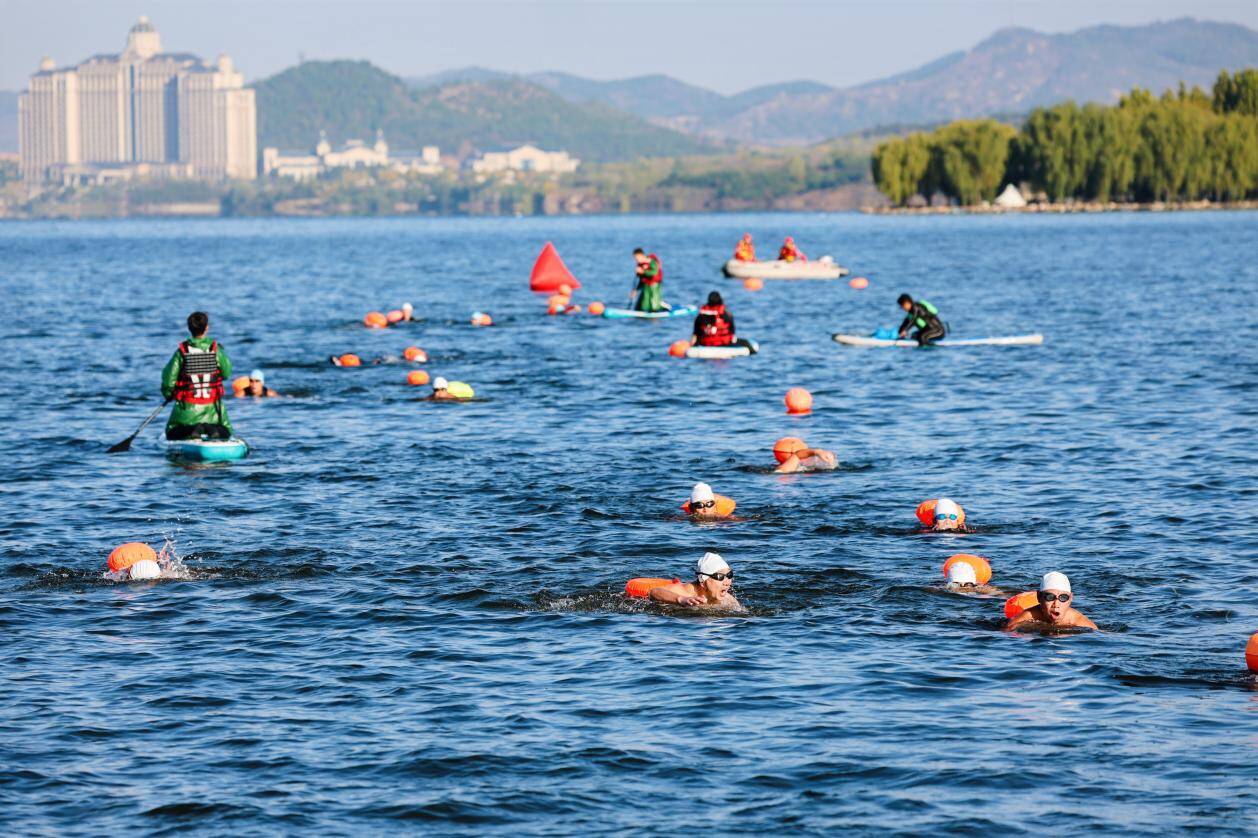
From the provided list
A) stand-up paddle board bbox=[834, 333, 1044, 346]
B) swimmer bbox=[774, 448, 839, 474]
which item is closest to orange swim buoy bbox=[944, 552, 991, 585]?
swimmer bbox=[774, 448, 839, 474]

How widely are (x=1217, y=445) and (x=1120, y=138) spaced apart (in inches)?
6532

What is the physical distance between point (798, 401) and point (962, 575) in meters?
15.5

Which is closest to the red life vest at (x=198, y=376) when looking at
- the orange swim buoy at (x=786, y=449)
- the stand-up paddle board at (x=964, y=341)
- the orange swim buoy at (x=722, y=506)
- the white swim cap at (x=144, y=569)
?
the white swim cap at (x=144, y=569)

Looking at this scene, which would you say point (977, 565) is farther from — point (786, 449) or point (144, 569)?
point (144, 569)

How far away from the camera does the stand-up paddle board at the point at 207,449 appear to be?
88.8 feet

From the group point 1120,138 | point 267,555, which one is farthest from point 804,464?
point 1120,138

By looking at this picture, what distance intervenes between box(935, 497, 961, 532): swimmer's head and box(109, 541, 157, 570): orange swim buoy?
9.54 metres

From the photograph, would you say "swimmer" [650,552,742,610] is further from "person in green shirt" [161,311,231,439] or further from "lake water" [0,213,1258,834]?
"person in green shirt" [161,311,231,439]

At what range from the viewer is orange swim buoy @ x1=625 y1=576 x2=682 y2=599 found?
18.2 meters

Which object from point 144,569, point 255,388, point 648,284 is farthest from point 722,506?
point 648,284

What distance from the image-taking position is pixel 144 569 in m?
19.3

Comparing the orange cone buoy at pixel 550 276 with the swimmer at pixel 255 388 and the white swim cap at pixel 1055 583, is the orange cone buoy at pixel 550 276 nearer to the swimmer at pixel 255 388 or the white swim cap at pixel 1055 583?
the swimmer at pixel 255 388

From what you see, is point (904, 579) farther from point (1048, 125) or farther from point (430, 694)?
point (1048, 125)

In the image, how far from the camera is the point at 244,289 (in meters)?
85.8
